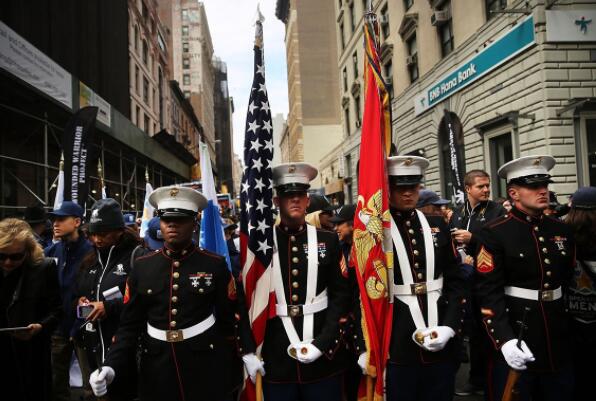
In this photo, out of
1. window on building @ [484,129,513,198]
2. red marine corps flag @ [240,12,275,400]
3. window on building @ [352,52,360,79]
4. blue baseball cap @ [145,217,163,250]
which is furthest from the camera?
window on building @ [352,52,360,79]

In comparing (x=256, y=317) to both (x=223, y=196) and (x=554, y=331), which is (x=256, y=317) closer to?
(x=554, y=331)

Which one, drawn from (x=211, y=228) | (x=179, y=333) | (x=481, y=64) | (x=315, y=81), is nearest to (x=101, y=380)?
(x=179, y=333)

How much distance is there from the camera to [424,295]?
3.02m

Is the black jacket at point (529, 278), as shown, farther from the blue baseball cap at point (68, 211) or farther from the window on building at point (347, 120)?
the window on building at point (347, 120)

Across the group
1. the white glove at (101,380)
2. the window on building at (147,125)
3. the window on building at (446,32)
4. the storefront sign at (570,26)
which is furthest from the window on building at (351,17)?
the white glove at (101,380)

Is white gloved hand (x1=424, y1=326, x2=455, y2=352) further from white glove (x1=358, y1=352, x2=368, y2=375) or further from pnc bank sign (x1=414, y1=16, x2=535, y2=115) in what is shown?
pnc bank sign (x1=414, y1=16, x2=535, y2=115)

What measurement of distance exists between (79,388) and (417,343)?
475 centimetres

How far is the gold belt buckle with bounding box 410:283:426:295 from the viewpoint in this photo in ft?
9.86

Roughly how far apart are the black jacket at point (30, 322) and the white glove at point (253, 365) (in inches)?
82.6

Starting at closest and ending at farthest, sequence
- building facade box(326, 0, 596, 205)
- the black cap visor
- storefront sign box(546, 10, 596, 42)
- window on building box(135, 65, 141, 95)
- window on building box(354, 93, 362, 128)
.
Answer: the black cap visor < storefront sign box(546, 10, 596, 42) < building facade box(326, 0, 596, 205) < window on building box(135, 65, 141, 95) < window on building box(354, 93, 362, 128)

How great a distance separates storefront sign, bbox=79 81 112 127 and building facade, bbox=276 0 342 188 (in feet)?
151

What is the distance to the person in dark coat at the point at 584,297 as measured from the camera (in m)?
3.23

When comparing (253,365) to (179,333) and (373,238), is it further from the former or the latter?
(373,238)

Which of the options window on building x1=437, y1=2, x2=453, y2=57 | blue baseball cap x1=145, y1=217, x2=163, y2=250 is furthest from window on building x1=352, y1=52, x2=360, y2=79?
blue baseball cap x1=145, y1=217, x2=163, y2=250
